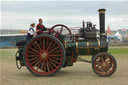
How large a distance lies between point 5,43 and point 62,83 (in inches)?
1467

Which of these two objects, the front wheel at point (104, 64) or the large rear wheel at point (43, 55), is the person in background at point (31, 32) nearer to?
the large rear wheel at point (43, 55)

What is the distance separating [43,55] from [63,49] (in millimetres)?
753

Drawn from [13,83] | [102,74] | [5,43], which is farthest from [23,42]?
[5,43]

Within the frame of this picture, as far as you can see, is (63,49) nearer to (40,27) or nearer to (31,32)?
(40,27)

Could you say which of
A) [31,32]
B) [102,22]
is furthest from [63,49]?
[102,22]

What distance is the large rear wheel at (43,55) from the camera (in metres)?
6.80

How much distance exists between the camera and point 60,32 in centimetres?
728

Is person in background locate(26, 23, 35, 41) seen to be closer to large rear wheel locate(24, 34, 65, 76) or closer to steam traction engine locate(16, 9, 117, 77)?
steam traction engine locate(16, 9, 117, 77)

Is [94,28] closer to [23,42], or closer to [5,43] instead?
[23,42]

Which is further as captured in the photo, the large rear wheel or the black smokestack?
the black smokestack

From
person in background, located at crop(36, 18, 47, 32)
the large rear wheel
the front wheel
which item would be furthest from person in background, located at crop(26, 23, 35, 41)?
the front wheel

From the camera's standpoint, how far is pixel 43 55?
6848 millimetres

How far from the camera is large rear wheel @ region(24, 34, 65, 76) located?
6.80 meters

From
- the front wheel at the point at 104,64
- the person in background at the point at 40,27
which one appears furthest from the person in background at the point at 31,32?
the front wheel at the point at 104,64
